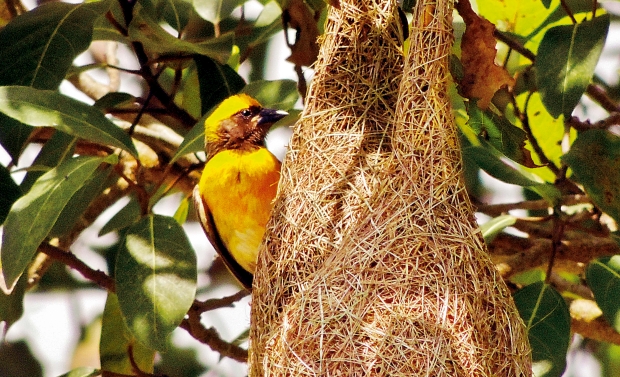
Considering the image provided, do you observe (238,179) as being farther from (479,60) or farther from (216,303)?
(479,60)

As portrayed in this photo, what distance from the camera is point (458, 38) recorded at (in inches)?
109

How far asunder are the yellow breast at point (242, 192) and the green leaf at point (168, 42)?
0.40 m

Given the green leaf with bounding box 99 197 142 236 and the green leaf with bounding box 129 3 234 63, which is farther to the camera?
the green leaf with bounding box 99 197 142 236

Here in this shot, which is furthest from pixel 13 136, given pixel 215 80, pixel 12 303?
pixel 215 80

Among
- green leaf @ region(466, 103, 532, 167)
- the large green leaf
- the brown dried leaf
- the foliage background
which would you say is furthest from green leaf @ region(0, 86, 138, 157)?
the large green leaf

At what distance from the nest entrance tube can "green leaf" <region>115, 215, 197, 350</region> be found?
0.23 meters

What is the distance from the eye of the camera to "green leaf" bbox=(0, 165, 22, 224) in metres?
2.65

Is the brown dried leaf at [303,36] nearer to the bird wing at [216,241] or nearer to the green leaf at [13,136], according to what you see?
the bird wing at [216,241]

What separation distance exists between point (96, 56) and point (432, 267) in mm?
3013

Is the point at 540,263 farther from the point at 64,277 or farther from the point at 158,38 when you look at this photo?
the point at 64,277

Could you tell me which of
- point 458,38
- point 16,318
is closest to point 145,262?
point 16,318

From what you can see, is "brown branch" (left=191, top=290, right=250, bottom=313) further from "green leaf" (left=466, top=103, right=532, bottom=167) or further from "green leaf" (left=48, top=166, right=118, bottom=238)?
"green leaf" (left=466, top=103, right=532, bottom=167)

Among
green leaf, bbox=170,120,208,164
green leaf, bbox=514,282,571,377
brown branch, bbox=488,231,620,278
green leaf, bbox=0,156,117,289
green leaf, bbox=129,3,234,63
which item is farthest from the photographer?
brown branch, bbox=488,231,620,278

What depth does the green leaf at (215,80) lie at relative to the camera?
10.4 ft
